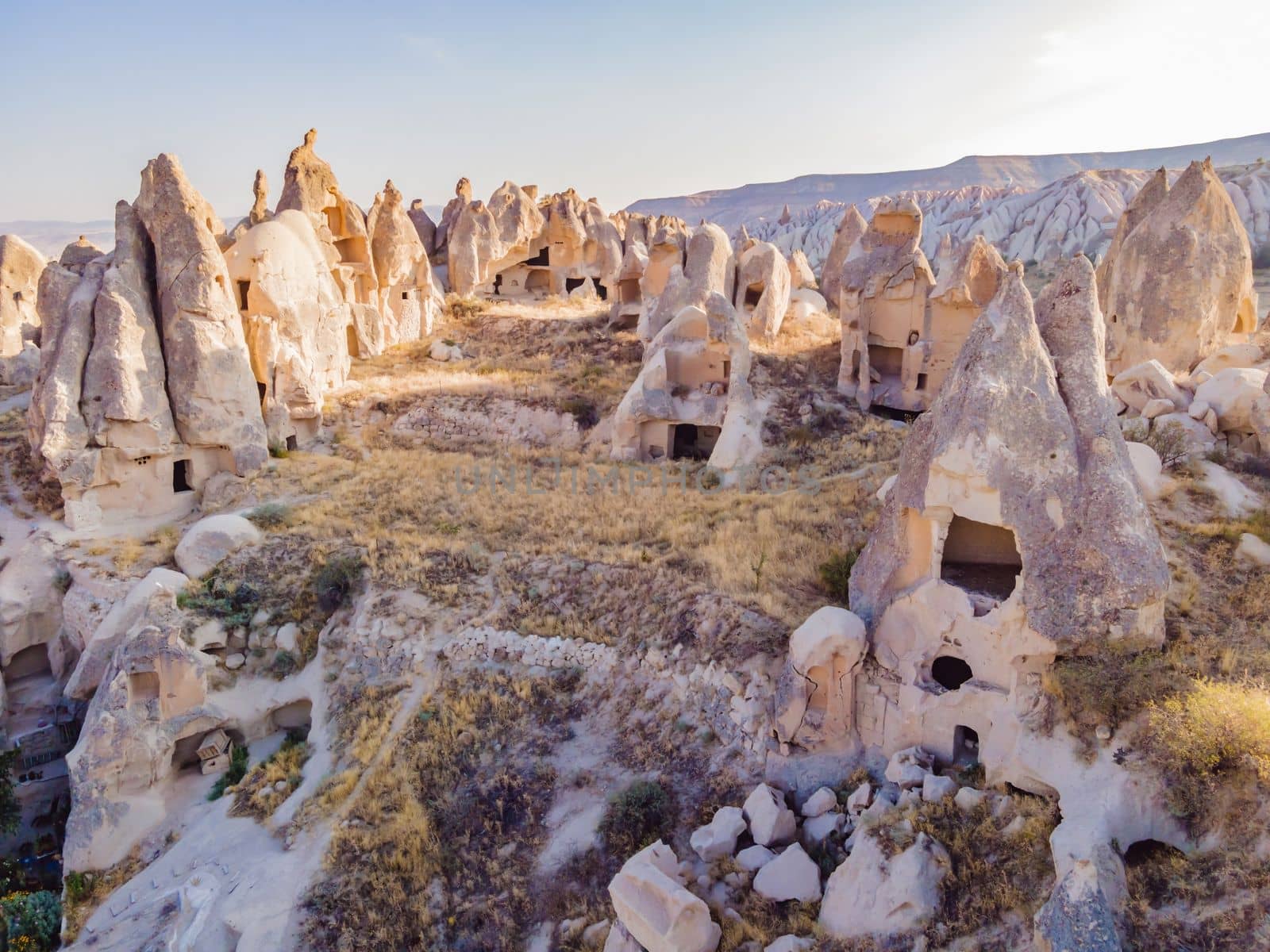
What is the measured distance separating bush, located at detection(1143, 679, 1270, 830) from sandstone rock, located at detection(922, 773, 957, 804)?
1.52m

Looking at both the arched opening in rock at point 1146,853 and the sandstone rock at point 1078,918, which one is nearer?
the sandstone rock at point 1078,918

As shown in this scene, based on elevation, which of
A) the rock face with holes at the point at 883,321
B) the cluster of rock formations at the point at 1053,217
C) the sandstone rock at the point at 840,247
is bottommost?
the rock face with holes at the point at 883,321

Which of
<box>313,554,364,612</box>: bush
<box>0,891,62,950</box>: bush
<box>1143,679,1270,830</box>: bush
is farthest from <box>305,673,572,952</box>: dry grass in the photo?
<box>1143,679,1270,830</box>: bush

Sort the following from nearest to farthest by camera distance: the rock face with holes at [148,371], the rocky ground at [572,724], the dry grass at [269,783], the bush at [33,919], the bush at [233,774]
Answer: the rocky ground at [572,724] < the bush at [33,919] < the dry grass at [269,783] < the bush at [233,774] < the rock face with holes at [148,371]

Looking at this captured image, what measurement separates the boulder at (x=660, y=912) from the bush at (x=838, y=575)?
163 inches

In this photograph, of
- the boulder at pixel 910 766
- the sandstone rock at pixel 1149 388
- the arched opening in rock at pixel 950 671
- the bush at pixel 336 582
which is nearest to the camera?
the boulder at pixel 910 766

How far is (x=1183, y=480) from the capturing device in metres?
10.7

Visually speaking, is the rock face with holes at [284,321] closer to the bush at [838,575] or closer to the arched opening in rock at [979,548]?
the bush at [838,575]

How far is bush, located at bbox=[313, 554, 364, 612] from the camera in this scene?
39.0ft

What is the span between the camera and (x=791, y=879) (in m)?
6.82

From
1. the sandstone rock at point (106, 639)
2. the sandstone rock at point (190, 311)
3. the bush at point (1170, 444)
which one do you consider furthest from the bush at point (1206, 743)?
the sandstone rock at point (190, 311)

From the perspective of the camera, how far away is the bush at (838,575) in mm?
9883

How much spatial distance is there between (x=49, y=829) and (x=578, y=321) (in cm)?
1918

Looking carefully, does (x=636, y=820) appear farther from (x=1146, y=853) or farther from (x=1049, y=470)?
(x=1049, y=470)
